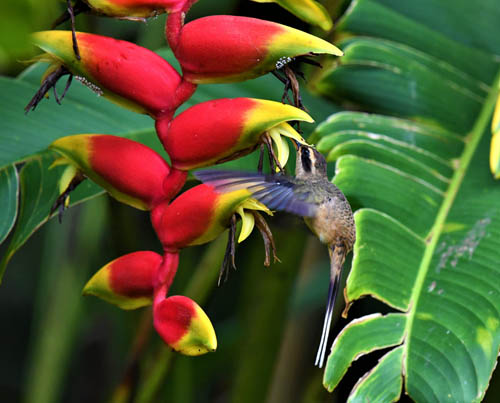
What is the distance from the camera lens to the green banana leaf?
27.1 inches

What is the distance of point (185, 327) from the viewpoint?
49cm

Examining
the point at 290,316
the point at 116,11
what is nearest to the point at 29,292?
the point at 290,316

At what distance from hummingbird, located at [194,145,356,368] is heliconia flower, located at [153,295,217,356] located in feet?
0.46

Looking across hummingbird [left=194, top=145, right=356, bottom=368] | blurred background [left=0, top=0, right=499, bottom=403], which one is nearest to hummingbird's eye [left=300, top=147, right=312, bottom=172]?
hummingbird [left=194, top=145, right=356, bottom=368]

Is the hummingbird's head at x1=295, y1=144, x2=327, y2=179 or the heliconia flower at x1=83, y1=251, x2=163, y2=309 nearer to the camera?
the heliconia flower at x1=83, y1=251, x2=163, y2=309

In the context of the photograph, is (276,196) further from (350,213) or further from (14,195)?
(14,195)

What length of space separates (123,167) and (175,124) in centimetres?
5

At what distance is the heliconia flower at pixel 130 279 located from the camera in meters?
0.53

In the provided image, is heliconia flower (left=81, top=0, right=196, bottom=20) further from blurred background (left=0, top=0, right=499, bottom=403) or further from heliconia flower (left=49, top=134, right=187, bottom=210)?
blurred background (left=0, top=0, right=499, bottom=403)

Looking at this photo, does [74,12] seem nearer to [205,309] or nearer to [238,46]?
[238,46]

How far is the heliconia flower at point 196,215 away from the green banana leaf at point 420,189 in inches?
8.7

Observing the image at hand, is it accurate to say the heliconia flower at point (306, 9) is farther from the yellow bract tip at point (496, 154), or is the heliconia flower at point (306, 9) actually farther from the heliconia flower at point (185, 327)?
the yellow bract tip at point (496, 154)

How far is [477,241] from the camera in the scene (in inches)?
32.0

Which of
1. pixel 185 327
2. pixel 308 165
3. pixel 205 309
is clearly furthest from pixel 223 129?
pixel 205 309
